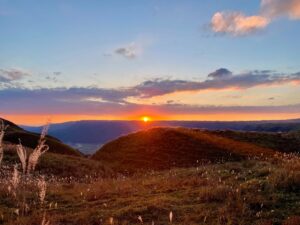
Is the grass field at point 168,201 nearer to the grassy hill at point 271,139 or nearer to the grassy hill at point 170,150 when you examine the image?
the grassy hill at point 170,150

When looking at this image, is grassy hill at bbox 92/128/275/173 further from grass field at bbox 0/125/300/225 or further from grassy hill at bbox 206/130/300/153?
grass field at bbox 0/125/300/225

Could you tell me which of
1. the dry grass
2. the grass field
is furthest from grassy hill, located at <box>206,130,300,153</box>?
the dry grass

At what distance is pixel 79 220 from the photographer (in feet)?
36.8

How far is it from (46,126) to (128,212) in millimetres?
3632

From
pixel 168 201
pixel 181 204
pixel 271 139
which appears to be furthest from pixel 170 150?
pixel 181 204

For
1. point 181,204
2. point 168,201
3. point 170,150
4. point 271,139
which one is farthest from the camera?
point 271,139

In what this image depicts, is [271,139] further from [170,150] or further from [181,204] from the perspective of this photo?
[181,204]

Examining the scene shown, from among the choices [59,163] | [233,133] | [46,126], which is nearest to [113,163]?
[59,163]

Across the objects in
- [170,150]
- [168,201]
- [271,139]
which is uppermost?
[168,201]

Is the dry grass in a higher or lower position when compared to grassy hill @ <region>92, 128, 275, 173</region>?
higher

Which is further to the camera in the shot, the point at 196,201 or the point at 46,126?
the point at 196,201

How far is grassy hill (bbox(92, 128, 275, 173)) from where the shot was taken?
44.3 m

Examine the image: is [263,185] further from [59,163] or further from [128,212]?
[59,163]

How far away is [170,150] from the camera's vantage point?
163 feet
